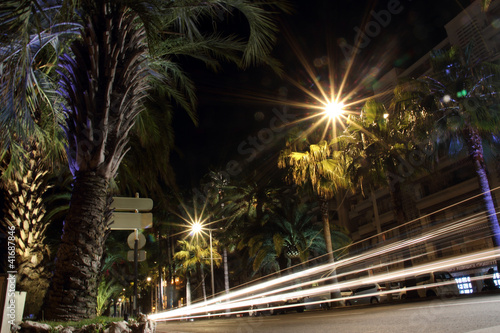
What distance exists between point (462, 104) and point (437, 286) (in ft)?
24.7

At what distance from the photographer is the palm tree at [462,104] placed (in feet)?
51.1

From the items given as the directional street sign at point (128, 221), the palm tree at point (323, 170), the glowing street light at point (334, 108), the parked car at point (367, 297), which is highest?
the glowing street light at point (334, 108)

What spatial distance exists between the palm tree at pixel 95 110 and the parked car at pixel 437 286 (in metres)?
12.1

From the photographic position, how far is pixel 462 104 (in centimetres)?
1612

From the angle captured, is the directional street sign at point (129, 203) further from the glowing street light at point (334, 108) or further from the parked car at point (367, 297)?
the parked car at point (367, 297)

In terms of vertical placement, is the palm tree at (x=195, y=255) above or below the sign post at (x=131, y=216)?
above

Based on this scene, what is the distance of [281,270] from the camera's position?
989 inches

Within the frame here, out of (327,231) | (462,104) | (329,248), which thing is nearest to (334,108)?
A: (462,104)

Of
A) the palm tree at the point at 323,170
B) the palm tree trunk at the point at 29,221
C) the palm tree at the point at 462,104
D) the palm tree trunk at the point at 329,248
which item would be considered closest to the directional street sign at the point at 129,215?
the palm tree trunk at the point at 29,221

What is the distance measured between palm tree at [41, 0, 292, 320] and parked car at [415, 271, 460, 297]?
1214cm

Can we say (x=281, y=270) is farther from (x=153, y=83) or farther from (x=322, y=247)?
(x=153, y=83)

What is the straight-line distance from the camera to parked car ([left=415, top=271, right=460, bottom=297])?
15.5 metres

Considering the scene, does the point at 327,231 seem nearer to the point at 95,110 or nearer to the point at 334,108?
the point at 334,108

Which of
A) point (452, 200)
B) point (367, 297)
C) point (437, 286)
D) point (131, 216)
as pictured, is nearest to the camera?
point (131, 216)
